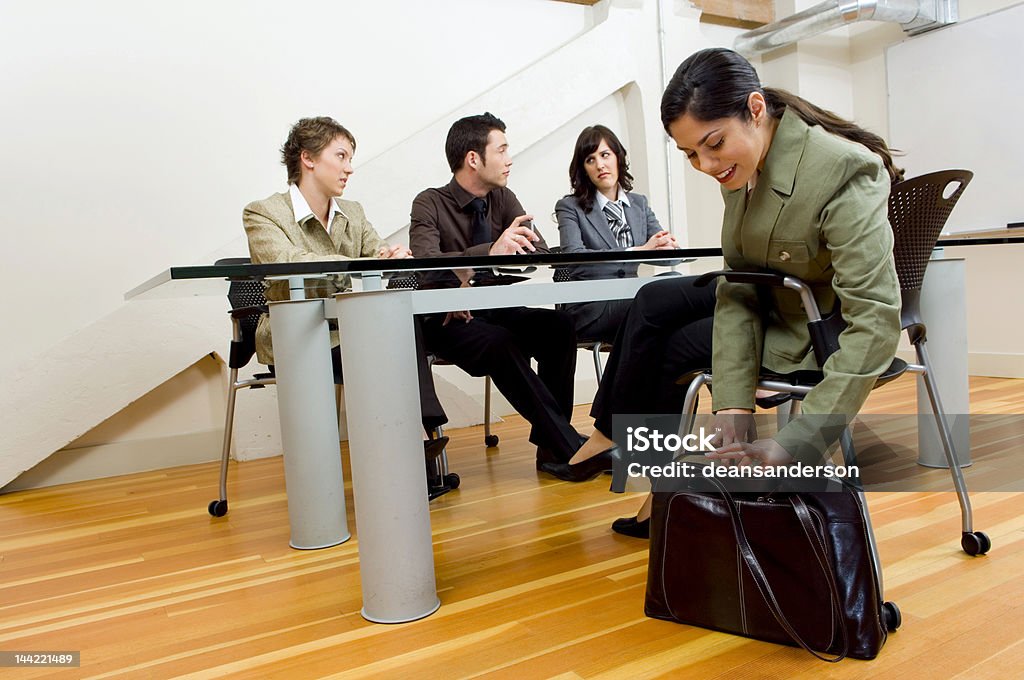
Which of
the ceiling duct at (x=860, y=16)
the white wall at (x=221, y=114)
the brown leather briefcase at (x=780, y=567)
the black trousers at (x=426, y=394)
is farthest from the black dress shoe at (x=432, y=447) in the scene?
the ceiling duct at (x=860, y=16)

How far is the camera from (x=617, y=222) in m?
3.33

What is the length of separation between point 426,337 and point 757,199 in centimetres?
142

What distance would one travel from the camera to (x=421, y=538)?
65.3 inches

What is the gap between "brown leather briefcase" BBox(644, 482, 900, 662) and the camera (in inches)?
50.5

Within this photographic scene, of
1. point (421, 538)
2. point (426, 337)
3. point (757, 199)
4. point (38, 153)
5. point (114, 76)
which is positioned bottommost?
point (421, 538)

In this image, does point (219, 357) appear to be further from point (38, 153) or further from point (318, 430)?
point (318, 430)

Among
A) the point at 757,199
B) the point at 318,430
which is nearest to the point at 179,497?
the point at 318,430

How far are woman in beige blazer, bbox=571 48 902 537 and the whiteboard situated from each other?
365cm

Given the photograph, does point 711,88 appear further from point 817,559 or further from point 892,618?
point 892,618

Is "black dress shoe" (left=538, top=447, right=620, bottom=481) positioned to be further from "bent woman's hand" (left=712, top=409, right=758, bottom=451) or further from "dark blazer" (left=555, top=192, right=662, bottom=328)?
"dark blazer" (left=555, top=192, right=662, bottom=328)

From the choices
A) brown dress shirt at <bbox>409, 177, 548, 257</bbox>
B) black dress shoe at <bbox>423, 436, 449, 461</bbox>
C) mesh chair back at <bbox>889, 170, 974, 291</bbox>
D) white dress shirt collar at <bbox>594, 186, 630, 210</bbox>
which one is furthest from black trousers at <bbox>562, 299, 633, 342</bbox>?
mesh chair back at <bbox>889, 170, 974, 291</bbox>

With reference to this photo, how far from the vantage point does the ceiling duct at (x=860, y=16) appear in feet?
15.5

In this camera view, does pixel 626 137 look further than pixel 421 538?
Yes

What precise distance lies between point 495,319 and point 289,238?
30.5 inches
